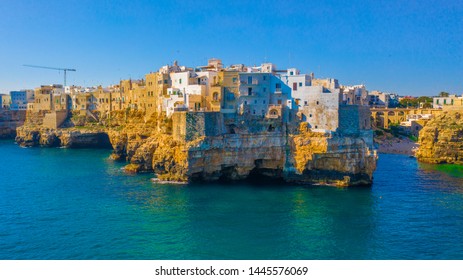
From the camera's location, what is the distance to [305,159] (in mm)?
42031

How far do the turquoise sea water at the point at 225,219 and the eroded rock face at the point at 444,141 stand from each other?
15084 millimetres

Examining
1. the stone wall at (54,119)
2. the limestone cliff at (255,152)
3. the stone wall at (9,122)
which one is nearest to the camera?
the limestone cliff at (255,152)

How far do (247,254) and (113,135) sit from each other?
44.0 meters

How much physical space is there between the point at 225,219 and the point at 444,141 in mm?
44944

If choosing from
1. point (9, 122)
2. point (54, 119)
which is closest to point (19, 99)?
point (9, 122)

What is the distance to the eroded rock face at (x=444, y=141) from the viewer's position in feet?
203

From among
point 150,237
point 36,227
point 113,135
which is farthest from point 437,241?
point 113,135

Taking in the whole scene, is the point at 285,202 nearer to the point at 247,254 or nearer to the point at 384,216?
the point at 384,216

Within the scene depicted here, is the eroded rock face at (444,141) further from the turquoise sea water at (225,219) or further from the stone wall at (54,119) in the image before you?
the stone wall at (54,119)

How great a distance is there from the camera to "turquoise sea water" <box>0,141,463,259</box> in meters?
25.9

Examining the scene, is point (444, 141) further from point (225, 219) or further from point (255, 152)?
point (225, 219)

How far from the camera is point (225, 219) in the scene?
3159 centimetres

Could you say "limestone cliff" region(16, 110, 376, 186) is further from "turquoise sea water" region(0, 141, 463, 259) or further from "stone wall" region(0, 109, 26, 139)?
"stone wall" region(0, 109, 26, 139)

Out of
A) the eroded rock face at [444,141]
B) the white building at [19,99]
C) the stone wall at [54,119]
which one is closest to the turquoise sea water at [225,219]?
the eroded rock face at [444,141]
